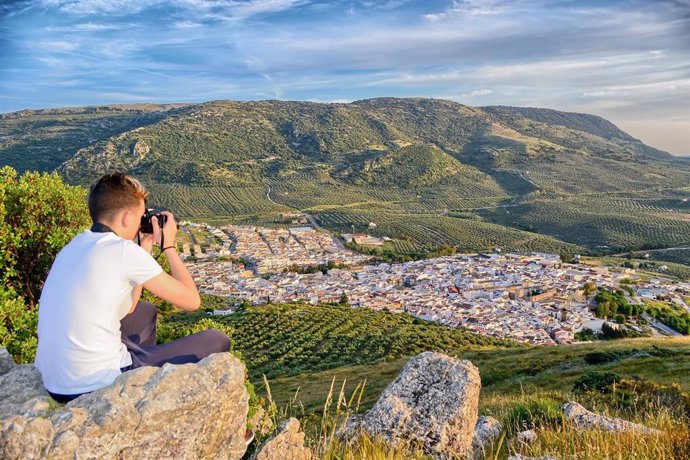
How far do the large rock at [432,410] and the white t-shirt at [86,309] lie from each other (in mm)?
2304

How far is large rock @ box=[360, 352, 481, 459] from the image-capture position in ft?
14.9

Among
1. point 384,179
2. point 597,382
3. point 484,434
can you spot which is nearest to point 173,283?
point 484,434

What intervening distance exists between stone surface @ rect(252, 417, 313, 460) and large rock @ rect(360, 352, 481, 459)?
3.14 ft

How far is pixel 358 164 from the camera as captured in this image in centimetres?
15488

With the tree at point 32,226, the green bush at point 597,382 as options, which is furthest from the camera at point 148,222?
the green bush at point 597,382

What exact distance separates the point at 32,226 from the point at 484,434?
766cm

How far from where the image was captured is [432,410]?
4773mm

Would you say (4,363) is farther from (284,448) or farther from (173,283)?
(284,448)

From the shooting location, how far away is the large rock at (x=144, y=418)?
2510mm

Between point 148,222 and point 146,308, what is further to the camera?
point 146,308

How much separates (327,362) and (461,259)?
45970 millimetres

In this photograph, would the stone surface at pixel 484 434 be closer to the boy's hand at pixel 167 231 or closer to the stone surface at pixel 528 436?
the stone surface at pixel 528 436

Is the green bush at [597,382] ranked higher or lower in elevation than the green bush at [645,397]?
lower

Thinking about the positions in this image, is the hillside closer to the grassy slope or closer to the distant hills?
the grassy slope
